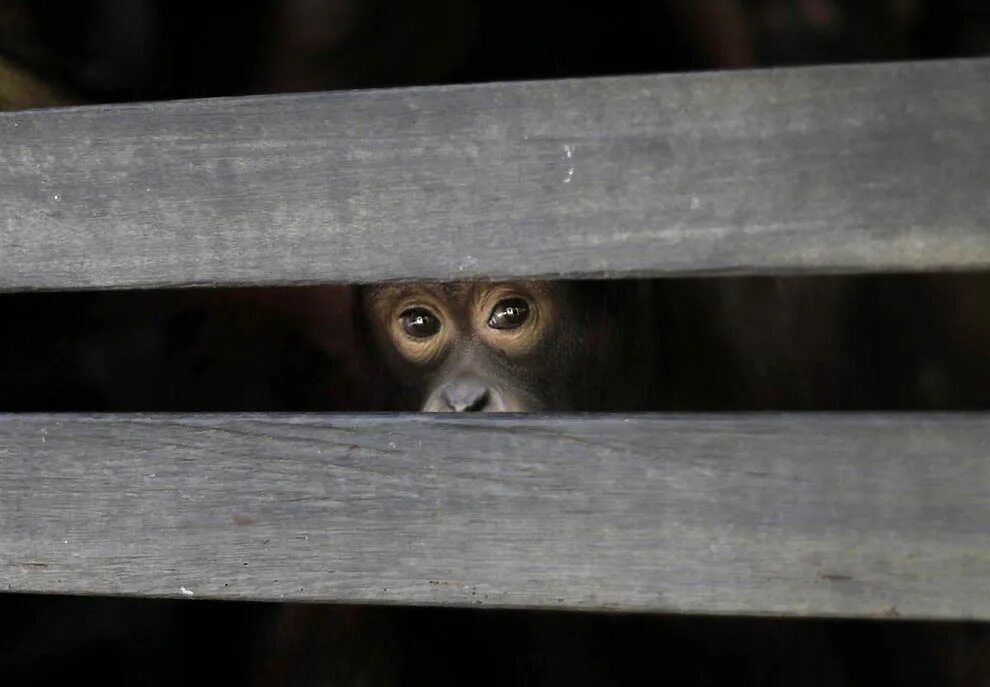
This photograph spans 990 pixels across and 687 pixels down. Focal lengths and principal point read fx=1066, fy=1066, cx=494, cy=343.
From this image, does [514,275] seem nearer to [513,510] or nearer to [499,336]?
[513,510]

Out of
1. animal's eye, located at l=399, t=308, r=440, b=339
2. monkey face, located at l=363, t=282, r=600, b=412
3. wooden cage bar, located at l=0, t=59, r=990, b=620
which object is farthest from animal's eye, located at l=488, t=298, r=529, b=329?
wooden cage bar, located at l=0, t=59, r=990, b=620

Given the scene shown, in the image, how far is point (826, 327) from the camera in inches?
72.2

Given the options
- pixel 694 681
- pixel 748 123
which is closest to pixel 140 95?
pixel 748 123

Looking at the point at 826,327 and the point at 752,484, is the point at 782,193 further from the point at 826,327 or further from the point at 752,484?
the point at 826,327

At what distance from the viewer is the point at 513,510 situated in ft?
2.60

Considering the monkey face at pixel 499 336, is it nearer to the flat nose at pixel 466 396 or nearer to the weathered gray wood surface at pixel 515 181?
the flat nose at pixel 466 396

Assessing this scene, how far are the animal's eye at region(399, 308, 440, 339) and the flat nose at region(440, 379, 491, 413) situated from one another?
242 millimetres

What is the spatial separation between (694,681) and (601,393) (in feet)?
1.61

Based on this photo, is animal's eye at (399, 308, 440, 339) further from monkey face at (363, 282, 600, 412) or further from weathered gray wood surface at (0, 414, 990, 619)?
weathered gray wood surface at (0, 414, 990, 619)

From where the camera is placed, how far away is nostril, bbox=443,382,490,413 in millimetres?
1413

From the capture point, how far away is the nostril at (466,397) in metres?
1.41

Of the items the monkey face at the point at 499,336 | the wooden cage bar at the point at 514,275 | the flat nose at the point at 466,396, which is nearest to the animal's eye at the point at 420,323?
the monkey face at the point at 499,336

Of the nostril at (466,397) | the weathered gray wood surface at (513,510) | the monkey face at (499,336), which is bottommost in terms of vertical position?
the weathered gray wood surface at (513,510)

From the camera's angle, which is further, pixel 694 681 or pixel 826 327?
pixel 826 327
